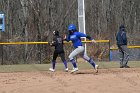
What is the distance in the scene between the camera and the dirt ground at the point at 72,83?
43.5 feet

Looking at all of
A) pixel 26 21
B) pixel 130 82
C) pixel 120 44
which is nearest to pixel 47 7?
pixel 26 21

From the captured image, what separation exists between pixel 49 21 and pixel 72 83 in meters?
17.8

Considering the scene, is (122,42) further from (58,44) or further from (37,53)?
(37,53)

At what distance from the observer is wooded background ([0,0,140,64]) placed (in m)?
27.6

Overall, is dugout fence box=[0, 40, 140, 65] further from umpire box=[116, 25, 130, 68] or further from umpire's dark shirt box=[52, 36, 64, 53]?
umpire's dark shirt box=[52, 36, 64, 53]

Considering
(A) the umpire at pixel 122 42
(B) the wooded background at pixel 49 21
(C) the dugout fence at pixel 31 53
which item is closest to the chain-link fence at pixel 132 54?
(C) the dugout fence at pixel 31 53

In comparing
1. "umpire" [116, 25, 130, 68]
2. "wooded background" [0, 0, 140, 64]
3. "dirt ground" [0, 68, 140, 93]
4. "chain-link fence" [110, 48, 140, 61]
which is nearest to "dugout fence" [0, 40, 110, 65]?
"wooded background" [0, 0, 140, 64]

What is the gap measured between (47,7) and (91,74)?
658 inches

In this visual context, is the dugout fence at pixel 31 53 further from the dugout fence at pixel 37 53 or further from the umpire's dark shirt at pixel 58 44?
the umpire's dark shirt at pixel 58 44

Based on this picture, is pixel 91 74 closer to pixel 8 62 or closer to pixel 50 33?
pixel 8 62

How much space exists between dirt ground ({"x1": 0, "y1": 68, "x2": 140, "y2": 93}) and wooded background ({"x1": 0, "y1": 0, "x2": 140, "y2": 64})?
31.2ft

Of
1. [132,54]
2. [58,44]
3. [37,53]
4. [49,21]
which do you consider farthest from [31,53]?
[58,44]

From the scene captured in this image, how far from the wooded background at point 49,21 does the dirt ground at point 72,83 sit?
31.2ft

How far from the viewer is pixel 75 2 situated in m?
38.1
